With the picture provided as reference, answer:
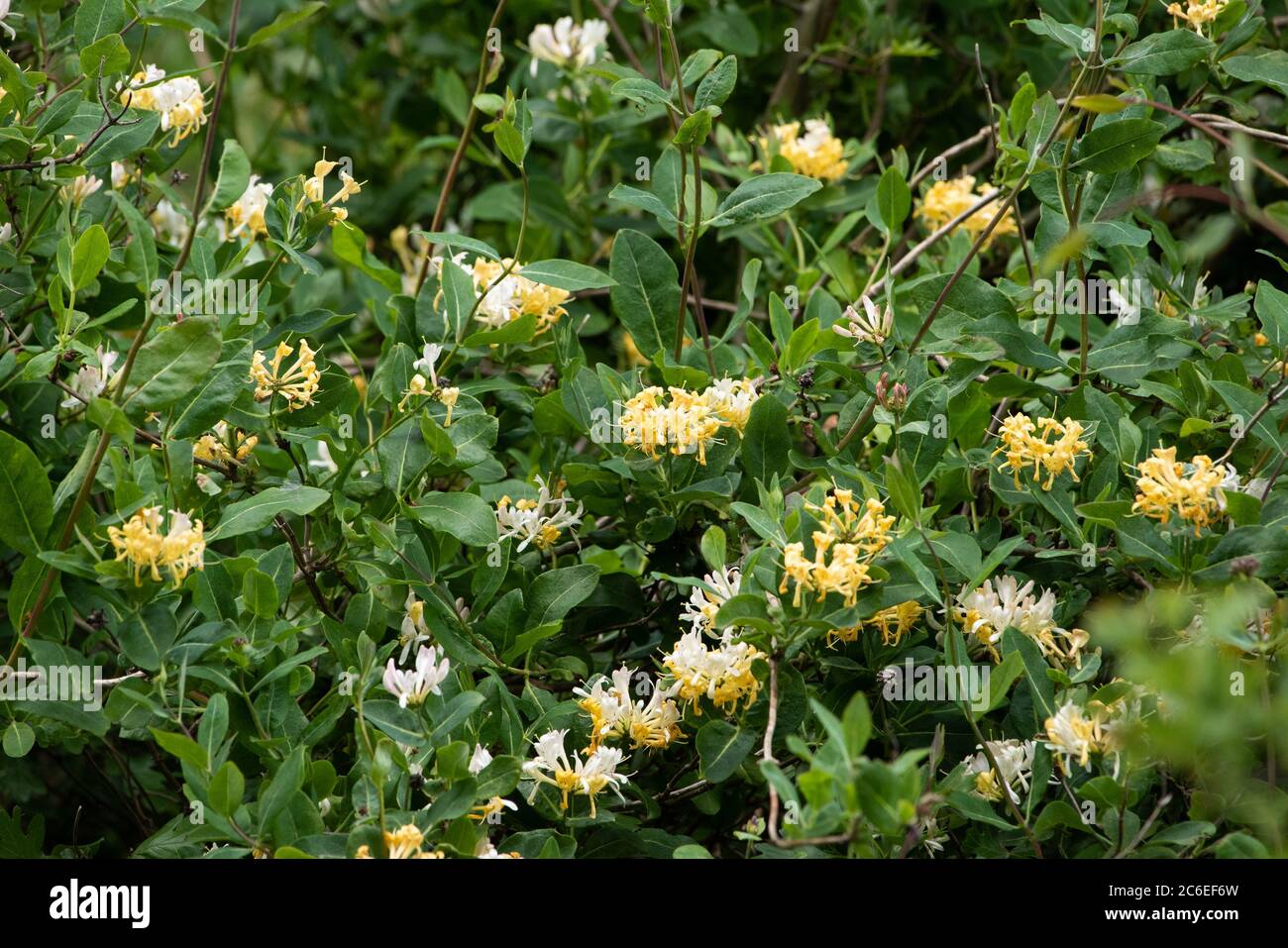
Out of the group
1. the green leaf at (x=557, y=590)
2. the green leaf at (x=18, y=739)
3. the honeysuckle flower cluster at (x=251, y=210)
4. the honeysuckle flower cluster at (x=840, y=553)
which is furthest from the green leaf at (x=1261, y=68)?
the green leaf at (x=18, y=739)

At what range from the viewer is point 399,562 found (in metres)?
1.40

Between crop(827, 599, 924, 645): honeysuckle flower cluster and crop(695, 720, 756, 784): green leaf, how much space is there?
0.14m

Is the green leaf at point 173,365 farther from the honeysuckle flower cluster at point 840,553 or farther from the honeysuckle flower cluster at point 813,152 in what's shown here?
the honeysuckle flower cluster at point 813,152

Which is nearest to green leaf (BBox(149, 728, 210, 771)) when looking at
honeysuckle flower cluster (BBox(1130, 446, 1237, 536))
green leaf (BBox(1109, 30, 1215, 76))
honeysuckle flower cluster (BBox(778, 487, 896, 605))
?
honeysuckle flower cluster (BBox(778, 487, 896, 605))

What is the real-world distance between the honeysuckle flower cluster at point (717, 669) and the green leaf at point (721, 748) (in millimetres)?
28

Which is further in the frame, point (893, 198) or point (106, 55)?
point (893, 198)

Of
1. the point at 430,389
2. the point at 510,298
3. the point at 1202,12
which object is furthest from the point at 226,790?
the point at 1202,12

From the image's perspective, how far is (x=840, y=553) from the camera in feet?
3.87

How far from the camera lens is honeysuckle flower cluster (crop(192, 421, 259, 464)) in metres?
1.48

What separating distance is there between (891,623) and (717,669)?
217 millimetres

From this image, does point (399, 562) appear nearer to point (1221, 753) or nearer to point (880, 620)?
point (880, 620)

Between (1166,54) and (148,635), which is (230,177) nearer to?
(148,635)

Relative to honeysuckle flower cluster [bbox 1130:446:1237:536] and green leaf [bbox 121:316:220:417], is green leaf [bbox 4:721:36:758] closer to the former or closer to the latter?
green leaf [bbox 121:316:220:417]
